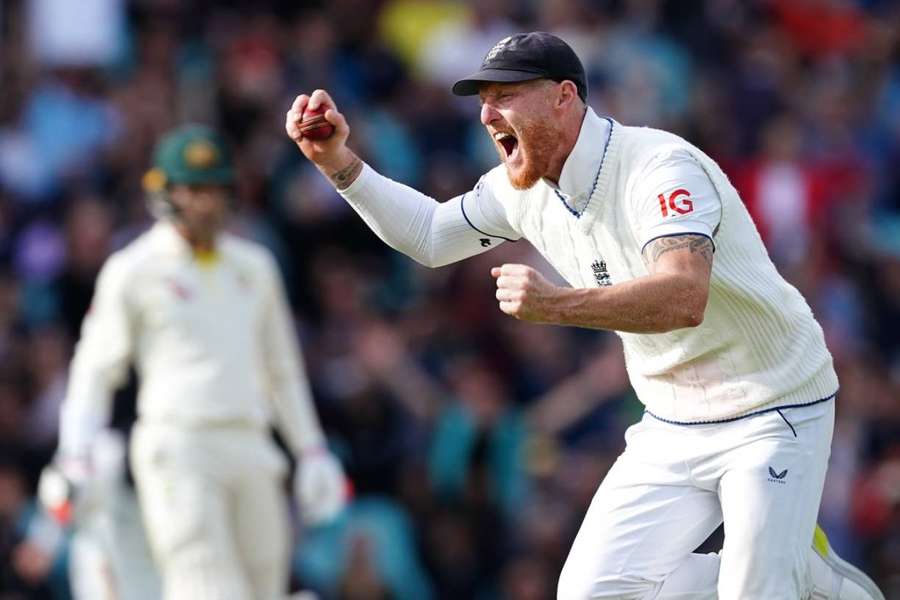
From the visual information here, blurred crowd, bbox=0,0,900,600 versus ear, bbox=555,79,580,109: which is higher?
ear, bbox=555,79,580,109

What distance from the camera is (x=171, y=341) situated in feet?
28.8

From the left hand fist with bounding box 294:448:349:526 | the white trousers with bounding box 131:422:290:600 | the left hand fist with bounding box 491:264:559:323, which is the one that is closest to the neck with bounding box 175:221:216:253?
the white trousers with bounding box 131:422:290:600

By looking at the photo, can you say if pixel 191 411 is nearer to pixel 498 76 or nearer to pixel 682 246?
pixel 498 76

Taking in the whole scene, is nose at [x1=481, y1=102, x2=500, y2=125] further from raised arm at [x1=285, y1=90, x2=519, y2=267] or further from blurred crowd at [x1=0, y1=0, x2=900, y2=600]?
blurred crowd at [x1=0, y1=0, x2=900, y2=600]

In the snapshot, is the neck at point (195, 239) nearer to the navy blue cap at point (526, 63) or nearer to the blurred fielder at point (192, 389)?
the blurred fielder at point (192, 389)

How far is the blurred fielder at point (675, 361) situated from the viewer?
561cm

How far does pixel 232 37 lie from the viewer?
43.6ft

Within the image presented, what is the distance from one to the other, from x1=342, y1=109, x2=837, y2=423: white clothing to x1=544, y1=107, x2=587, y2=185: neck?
0.02 m

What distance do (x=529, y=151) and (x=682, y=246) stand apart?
66cm

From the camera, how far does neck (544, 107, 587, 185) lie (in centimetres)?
568

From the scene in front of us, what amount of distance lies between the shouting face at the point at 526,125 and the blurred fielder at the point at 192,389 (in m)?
3.39

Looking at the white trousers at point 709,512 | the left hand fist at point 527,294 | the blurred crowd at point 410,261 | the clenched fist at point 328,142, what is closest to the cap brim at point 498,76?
the clenched fist at point 328,142

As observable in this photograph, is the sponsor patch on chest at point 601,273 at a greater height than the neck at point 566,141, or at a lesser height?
lesser

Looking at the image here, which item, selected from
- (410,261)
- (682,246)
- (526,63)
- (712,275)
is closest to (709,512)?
(712,275)
